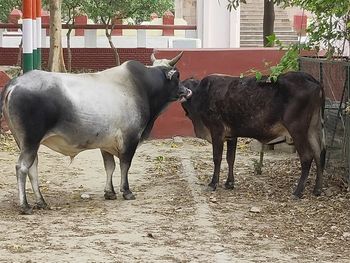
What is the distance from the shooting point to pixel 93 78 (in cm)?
967

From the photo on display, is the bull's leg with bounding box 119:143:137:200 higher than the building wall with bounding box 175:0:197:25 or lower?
lower

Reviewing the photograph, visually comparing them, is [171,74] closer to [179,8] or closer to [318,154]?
[318,154]

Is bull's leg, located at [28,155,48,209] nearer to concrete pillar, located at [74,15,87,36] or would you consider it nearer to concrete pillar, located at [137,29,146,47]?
concrete pillar, located at [137,29,146,47]

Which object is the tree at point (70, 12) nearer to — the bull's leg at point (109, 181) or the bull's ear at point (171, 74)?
the bull's ear at point (171, 74)

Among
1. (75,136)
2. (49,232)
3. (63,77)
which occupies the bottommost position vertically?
(49,232)

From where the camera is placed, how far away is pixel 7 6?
26406 millimetres

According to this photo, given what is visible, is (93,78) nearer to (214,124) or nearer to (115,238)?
(214,124)

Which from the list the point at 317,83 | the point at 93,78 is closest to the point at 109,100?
the point at 93,78

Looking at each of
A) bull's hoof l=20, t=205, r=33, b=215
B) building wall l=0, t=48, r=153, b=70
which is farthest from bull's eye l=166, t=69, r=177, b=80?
building wall l=0, t=48, r=153, b=70

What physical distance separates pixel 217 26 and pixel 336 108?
14979 mm

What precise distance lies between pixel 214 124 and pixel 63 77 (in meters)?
1.96

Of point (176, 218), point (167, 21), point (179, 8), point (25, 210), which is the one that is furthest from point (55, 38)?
point (179, 8)

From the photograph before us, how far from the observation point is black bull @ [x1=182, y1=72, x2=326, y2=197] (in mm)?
9852

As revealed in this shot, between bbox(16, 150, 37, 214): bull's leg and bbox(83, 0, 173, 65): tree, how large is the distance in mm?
15364
